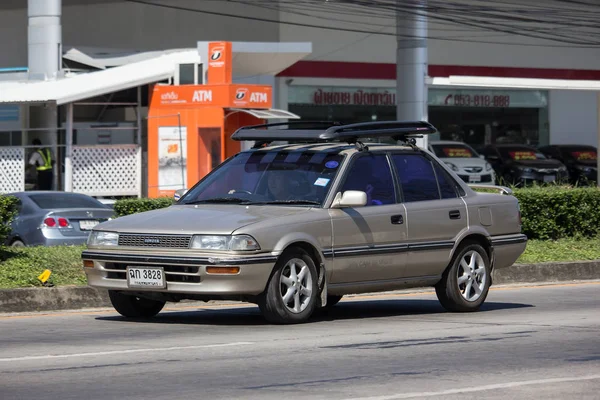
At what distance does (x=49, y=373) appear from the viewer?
26.8 ft

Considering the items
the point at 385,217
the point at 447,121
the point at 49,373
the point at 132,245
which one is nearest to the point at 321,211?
the point at 385,217

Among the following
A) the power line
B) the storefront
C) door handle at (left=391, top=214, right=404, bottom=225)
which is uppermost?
the power line

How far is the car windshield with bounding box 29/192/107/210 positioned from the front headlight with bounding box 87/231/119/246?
29.8 ft

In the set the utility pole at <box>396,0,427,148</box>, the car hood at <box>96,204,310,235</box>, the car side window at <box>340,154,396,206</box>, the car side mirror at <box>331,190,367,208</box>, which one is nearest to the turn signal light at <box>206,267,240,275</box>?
the car hood at <box>96,204,310,235</box>

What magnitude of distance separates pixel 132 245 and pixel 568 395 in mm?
4655

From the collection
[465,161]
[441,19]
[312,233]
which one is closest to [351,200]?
[312,233]

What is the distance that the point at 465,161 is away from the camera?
38.7 m

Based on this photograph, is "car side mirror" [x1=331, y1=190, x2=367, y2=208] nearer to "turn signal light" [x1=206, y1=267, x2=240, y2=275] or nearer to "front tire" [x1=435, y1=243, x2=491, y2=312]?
"turn signal light" [x1=206, y1=267, x2=240, y2=275]

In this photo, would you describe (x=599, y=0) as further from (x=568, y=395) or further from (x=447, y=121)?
(x=568, y=395)

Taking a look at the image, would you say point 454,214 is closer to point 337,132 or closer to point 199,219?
point 337,132

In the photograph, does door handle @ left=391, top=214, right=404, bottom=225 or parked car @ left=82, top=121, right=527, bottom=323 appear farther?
door handle @ left=391, top=214, right=404, bottom=225

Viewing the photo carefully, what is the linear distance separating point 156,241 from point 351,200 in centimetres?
179

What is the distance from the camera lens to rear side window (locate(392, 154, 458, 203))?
12.2 meters

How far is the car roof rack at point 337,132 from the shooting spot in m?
11.9
